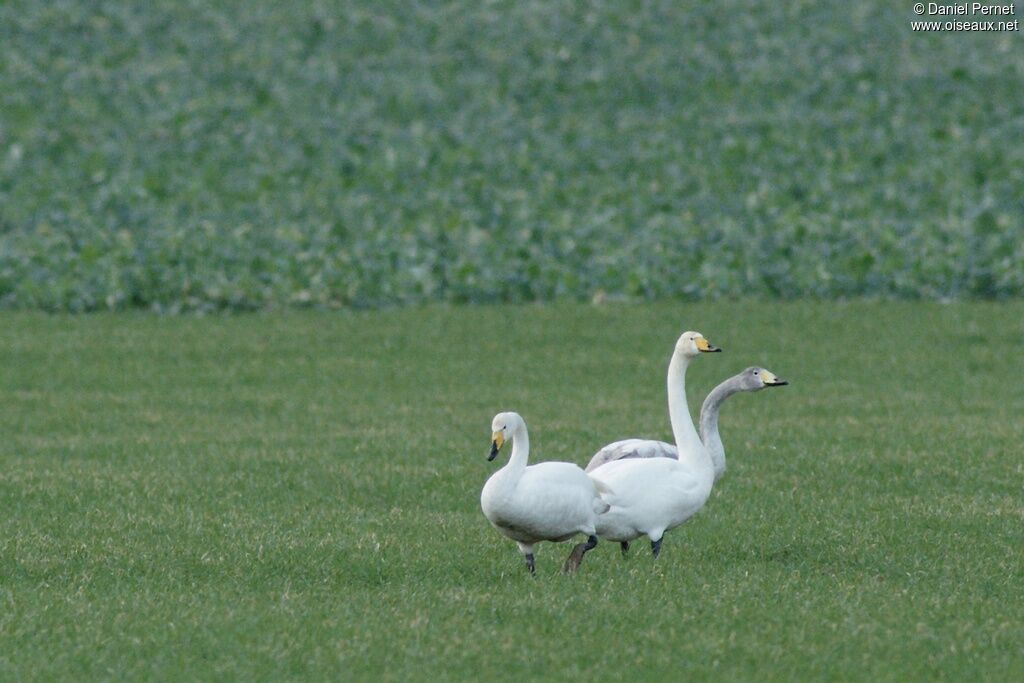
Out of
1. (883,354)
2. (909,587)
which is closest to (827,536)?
(909,587)

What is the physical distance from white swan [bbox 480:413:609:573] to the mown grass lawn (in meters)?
0.32

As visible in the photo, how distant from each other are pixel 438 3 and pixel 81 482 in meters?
27.9

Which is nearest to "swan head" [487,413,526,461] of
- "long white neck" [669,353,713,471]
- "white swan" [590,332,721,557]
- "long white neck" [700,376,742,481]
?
"white swan" [590,332,721,557]

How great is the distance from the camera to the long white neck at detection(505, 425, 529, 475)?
908 centimetres

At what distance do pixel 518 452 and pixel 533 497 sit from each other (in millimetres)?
314

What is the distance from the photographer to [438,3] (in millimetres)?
39250

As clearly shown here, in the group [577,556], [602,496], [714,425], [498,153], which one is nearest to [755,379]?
[714,425]

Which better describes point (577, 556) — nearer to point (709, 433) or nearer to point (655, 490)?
point (655, 490)

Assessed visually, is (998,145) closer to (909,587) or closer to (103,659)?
(909,587)

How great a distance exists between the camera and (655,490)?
9633 mm

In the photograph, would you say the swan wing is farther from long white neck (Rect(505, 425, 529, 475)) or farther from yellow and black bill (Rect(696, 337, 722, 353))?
long white neck (Rect(505, 425, 529, 475))

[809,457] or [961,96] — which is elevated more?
[961,96]

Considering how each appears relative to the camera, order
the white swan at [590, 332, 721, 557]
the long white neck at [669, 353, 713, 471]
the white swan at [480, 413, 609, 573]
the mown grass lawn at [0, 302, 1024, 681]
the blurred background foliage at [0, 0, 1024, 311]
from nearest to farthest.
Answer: the mown grass lawn at [0, 302, 1024, 681]
the white swan at [480, 413, 609, 573]
the white swan at [590, 332, 721, 557]
the long white neck at [669, 353, 713, 471]
the blurred background foliage at [0, 0, 1024, 311]

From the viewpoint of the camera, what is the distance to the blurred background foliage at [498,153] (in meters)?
23.3
